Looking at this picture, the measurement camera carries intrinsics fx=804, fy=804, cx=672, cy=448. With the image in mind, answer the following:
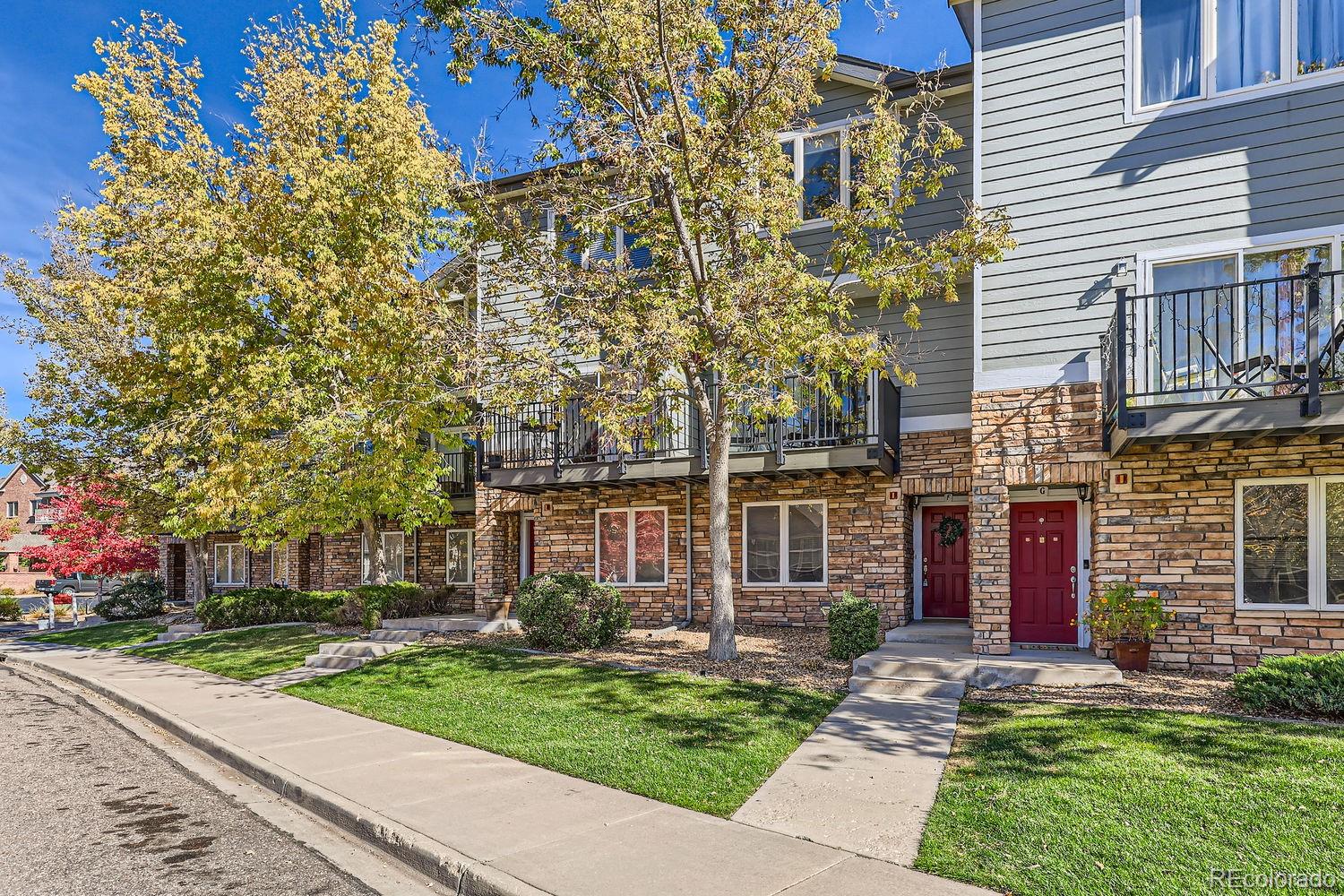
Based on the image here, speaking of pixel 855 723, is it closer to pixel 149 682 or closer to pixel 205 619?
pixel 149 682

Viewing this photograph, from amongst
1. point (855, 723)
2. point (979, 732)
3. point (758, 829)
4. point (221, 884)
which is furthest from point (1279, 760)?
point (221, 884)

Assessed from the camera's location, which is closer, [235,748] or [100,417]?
[235,748]

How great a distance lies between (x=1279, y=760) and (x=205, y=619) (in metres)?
19.7

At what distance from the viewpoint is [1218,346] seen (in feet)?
30.1

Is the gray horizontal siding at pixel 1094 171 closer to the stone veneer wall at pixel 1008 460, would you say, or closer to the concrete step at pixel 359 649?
the stone veneer wall at pixel 1008 460

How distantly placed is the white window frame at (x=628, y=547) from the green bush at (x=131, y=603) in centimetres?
1623

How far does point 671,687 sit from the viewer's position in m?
8.80

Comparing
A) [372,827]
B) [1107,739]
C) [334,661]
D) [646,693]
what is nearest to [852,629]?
[646,693]

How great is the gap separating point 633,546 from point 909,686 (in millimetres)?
7597

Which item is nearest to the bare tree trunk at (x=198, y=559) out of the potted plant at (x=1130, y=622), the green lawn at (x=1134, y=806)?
the potted plant at (x=1130, y=622)

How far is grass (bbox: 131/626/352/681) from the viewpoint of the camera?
43.7 ft

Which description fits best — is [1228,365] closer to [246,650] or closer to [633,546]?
[633,546]

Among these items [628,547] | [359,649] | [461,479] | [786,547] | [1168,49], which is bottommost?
[359,649]

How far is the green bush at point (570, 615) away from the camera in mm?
11508
